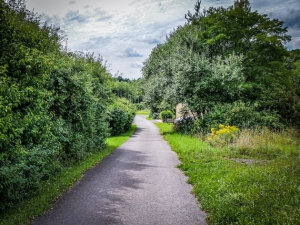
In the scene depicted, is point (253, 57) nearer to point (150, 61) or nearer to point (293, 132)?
point (293, 132)

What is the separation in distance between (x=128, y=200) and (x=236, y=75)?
575 inches

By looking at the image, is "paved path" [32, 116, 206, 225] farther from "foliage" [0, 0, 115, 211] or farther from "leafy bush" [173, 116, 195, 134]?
"leafy bush" [173, 116, 195, 134]

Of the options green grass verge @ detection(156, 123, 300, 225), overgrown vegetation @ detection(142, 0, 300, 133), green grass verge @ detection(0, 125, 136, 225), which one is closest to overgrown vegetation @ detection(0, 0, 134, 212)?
green grass verge @ detection(0, 125, 136, 225)

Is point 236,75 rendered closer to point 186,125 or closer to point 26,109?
point 186,125

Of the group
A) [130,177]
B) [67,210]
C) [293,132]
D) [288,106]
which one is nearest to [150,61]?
[288,106]

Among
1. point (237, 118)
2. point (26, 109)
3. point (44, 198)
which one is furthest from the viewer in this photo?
point (237, 118)

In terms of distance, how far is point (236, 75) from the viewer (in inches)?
711

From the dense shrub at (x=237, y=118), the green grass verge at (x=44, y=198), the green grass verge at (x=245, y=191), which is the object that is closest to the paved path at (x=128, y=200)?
the green grass verge at (x=44, y=198)

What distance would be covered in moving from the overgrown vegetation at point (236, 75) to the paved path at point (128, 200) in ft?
32.9

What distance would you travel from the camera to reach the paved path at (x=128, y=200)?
5.24 metres

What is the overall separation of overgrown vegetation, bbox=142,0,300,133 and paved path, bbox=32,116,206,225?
10019 millimetres

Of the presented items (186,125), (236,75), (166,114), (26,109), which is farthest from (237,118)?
(166,114)

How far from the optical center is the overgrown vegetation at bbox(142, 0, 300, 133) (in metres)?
18.3

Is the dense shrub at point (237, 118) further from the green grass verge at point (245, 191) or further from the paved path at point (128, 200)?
the paved path at point (128, 200)
